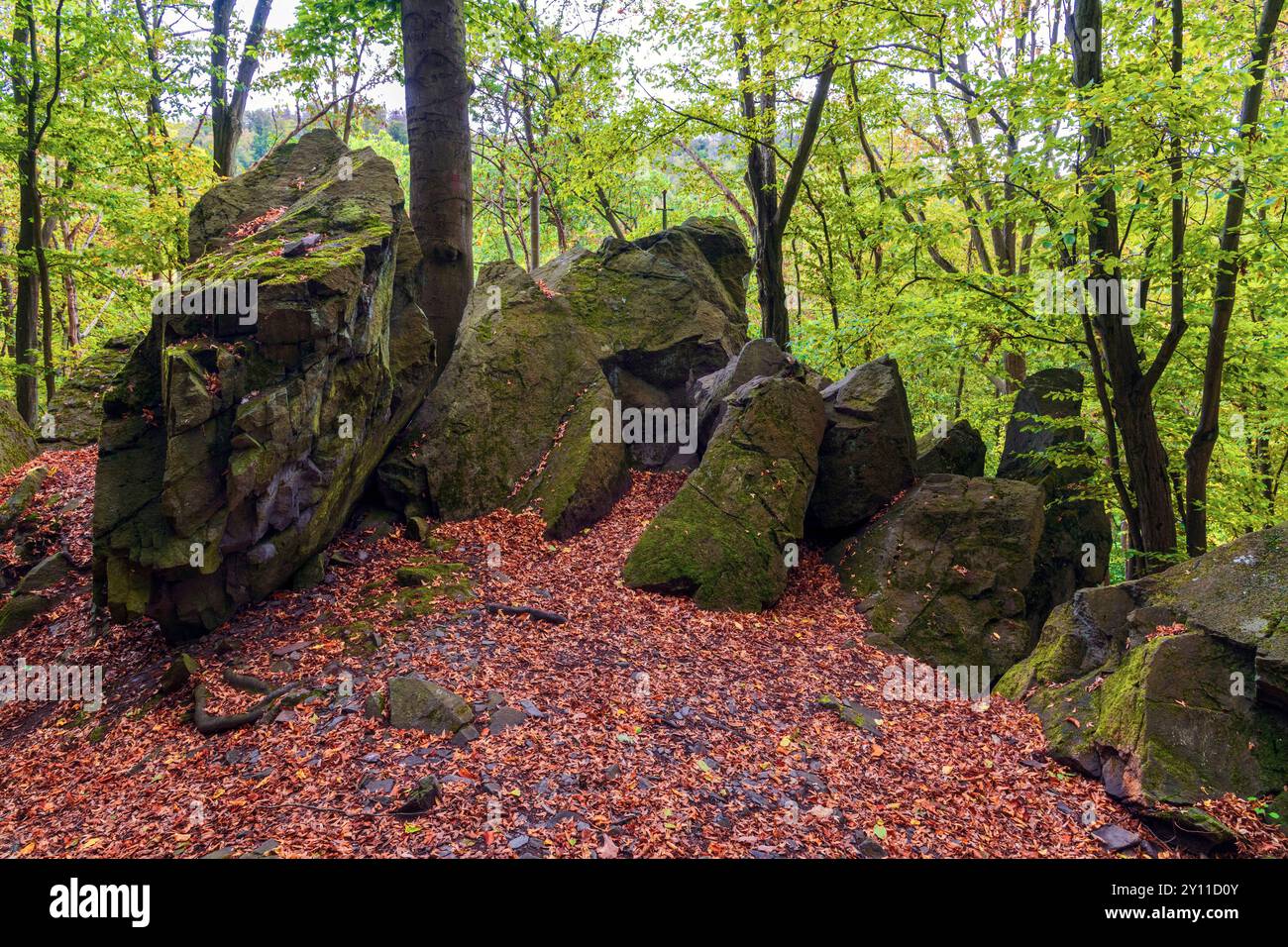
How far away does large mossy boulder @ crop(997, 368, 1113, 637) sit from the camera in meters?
10.5

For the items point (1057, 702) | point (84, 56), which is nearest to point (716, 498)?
point (1057, 702)

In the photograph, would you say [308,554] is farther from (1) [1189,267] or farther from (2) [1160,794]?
(1) [1189,267]

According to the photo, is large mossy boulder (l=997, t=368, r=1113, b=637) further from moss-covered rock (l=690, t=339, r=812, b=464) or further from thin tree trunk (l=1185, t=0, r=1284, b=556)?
moss-covered rock (l=690, t=339, r=812, b=464)

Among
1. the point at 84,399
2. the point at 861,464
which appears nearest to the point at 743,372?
the point at 861,464

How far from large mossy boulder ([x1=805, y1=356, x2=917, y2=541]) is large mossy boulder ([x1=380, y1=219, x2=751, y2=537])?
9.33ft

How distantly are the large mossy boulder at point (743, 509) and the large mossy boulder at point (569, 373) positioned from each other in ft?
6.25

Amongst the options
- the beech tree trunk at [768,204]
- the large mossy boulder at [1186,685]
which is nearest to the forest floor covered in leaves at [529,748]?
the large mossy boulder at [1186,685]

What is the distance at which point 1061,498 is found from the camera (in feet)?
37.1

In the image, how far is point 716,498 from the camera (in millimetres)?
9359

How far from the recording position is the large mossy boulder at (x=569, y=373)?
9.89m

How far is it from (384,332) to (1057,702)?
8825 millimetres

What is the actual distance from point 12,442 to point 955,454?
51.4ft

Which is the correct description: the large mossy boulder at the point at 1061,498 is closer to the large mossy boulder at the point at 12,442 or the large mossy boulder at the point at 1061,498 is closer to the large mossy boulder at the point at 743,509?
the large mossy boulder at the point at 743,509
